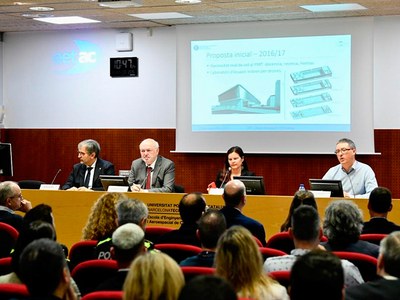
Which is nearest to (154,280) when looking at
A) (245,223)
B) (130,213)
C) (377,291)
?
(377,291)

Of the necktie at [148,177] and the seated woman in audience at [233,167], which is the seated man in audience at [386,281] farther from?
the necktie at [148,177]

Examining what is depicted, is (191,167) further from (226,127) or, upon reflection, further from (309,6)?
(309,6)

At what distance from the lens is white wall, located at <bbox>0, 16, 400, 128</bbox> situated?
10945 millimetres

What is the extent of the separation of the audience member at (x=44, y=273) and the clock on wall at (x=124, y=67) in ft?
26.9

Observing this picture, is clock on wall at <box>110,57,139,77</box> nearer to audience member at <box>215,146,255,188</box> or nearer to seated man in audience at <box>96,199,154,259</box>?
audience member at <box>215,146,255,188</box>

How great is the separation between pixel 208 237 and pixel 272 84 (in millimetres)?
6271

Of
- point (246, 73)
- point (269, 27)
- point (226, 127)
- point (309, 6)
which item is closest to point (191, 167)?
point (226, 127)

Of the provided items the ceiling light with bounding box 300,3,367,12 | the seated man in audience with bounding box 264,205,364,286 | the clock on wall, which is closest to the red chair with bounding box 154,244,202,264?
the seated man in audience with bounding box 264,205,364,286

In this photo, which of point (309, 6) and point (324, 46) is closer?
point (309, 6)

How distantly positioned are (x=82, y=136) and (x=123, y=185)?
138 inches

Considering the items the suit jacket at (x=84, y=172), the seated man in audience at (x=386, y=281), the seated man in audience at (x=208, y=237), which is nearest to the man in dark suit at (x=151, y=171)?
the suit jacket at (x=84, y=172)

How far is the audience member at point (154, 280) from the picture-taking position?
103 inches

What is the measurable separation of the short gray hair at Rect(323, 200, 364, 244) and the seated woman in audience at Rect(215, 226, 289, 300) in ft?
4.43

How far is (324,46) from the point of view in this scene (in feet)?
32.4
